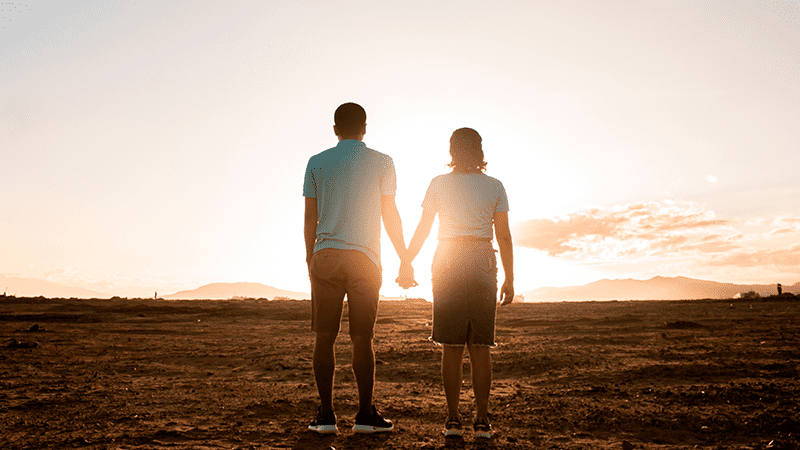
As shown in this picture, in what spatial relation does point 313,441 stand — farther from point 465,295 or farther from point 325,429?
point 465,295

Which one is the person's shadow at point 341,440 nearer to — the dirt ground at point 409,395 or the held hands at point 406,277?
the dirt ground at point 409,395

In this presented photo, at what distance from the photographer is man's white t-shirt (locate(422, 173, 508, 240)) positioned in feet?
11.2

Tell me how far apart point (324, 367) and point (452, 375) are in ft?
3.01

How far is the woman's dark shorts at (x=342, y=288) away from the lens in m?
3.34

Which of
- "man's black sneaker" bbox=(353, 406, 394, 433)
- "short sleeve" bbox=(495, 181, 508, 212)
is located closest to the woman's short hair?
"short sleeve" bbox=(495, 181, 508, 212)

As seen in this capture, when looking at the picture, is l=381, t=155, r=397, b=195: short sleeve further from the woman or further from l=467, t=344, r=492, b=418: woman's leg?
l=467, t=344, r=492, b=418: woman's leg

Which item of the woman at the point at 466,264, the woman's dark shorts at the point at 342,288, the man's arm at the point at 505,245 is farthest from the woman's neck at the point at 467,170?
the woman's dark shorts at the point at 342,288

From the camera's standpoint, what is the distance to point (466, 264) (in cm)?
334

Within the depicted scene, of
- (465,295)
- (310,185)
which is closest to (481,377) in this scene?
(465,295)

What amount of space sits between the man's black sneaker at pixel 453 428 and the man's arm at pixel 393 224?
1190mm

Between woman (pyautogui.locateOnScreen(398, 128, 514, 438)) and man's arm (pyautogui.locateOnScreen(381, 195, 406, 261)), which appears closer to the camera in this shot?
woman (pyautogui.locateOnScreen(398, 128, 514, 438))

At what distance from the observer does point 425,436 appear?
3.26 m

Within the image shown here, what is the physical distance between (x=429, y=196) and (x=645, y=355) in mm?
5299

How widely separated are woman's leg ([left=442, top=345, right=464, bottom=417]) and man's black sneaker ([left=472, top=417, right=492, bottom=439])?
0.52 ft
